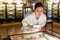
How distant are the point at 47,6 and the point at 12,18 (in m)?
2.19

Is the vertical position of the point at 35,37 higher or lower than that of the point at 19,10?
lower

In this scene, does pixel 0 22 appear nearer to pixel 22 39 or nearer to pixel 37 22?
pixel 37 22

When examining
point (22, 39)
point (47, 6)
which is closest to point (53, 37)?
point (22, 39)

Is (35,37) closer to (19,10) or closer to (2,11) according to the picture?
(2,11)

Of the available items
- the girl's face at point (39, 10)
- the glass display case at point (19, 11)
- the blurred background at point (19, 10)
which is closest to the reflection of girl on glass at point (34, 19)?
the girl's face at point (39, 10)

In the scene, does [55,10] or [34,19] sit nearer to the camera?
[34,19]

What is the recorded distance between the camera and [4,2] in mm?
8000

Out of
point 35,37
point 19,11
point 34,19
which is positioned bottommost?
point 35,37

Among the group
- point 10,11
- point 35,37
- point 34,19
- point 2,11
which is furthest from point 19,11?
point 35,37

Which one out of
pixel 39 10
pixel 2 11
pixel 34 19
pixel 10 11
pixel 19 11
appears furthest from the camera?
pixel 19 11

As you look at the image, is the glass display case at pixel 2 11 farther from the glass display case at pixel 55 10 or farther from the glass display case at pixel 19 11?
the glass display case at pixel 55 10

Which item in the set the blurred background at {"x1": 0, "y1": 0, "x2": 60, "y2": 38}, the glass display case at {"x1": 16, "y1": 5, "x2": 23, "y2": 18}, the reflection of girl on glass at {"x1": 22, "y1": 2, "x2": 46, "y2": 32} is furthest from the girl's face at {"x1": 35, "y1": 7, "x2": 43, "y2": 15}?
the glass display case at {"x1": 16, "y1": 5, "x2": 23, "y2": 18}

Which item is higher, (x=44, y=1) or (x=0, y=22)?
(x=44, y=1)

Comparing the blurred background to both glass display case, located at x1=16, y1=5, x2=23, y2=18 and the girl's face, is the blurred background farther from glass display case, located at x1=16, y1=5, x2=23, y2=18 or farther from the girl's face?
the girl's face
